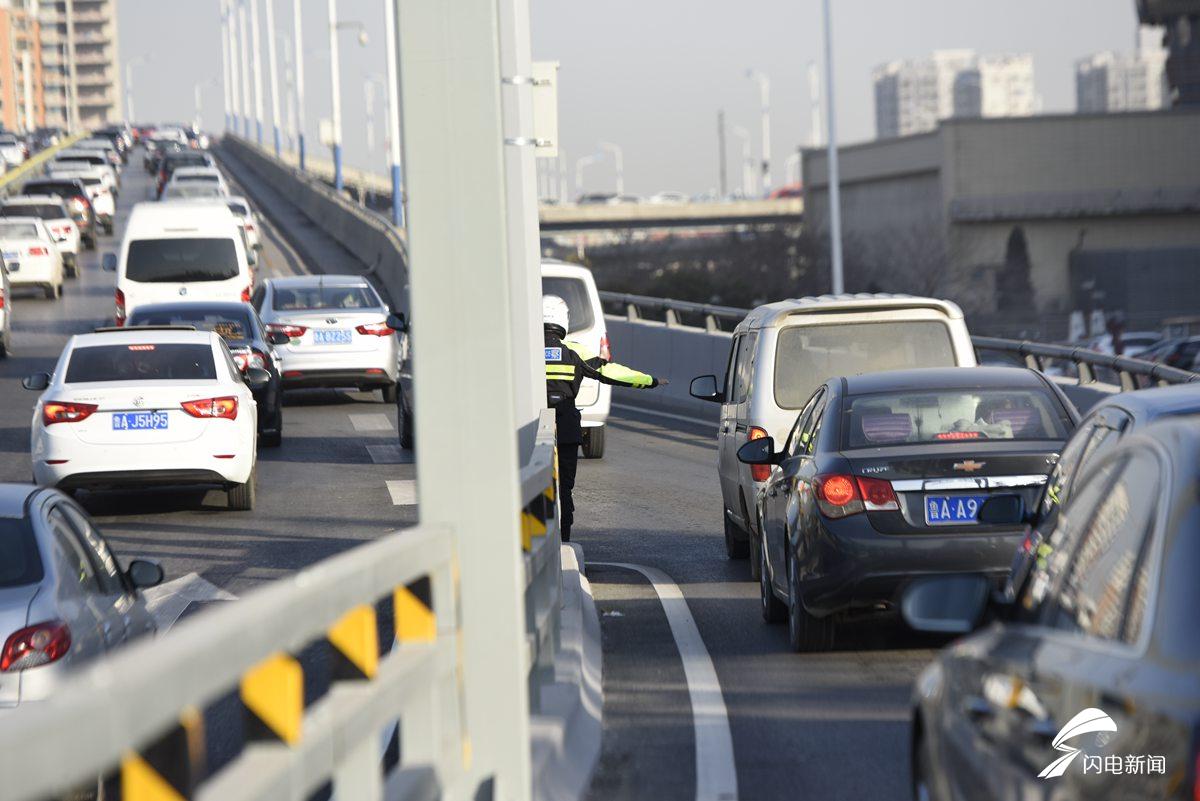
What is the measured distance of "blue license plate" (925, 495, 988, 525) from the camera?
9422mm

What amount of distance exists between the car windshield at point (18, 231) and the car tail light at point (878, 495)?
36319 mm

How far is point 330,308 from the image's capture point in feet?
86.3

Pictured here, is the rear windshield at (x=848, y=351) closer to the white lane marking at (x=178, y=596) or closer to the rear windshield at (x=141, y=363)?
the white lane marking at (x=178, y=596)

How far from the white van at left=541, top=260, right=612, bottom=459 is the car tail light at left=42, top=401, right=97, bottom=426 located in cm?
633

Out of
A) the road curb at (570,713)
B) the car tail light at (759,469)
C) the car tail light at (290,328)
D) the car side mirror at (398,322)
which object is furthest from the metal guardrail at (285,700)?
the car tail light at (290,328)

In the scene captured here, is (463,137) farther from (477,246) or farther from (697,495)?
(697,495)

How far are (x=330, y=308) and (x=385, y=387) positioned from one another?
1.63 m

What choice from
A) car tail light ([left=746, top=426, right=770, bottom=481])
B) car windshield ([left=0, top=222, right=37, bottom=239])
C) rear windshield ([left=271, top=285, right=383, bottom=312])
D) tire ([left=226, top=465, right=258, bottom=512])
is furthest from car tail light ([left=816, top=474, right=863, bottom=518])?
car windshield ([left=0, top=222, right=37, bottom=239])

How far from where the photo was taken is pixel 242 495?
16906mm

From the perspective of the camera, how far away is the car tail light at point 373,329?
25.7m

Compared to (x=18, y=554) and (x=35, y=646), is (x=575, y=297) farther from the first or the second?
(x=35, y=646)

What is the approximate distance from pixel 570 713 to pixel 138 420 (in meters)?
9.69

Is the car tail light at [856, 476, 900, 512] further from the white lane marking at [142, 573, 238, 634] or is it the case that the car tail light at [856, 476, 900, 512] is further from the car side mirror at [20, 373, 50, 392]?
the car side mirror at [20, 373, 50, 392]

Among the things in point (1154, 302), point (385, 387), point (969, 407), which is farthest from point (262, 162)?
point (969, 407)
